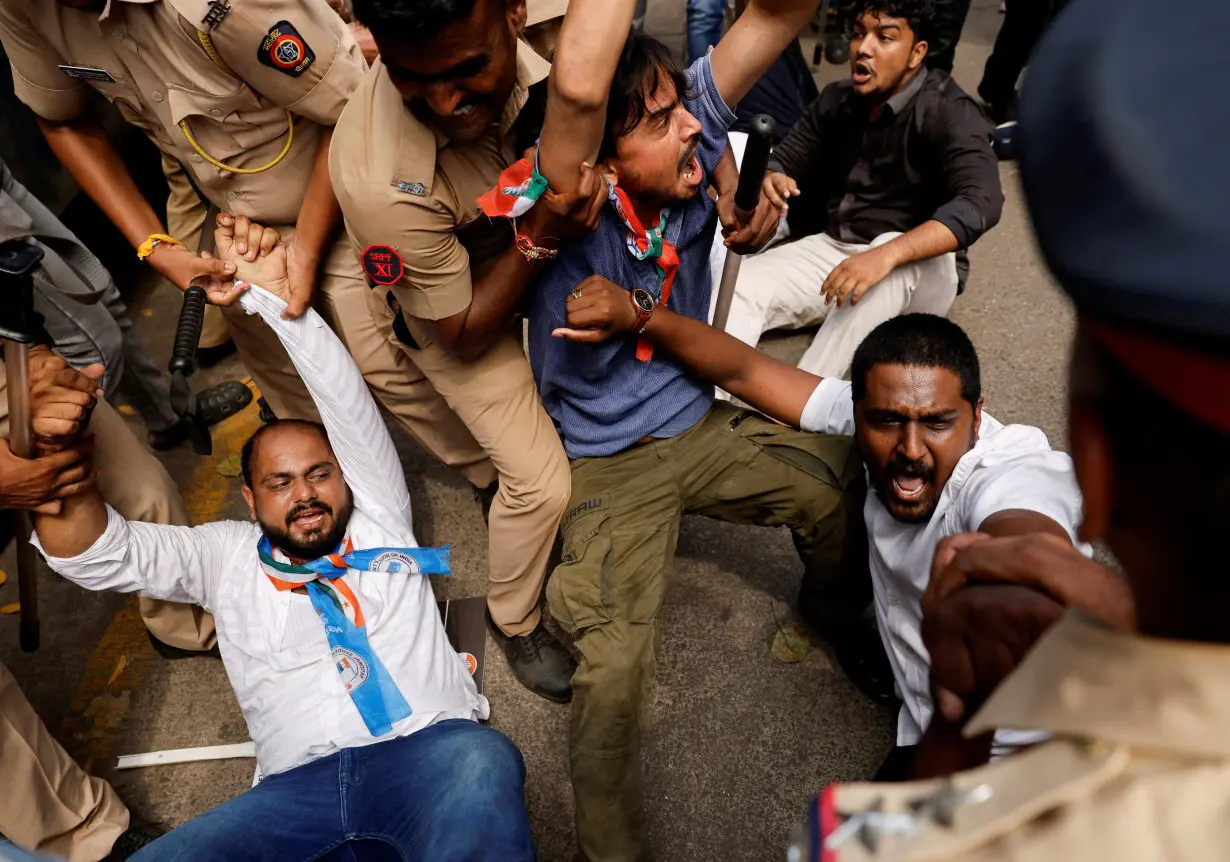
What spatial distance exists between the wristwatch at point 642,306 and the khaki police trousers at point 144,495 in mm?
1637

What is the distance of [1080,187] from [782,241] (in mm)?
3704

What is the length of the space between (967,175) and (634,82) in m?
1.69

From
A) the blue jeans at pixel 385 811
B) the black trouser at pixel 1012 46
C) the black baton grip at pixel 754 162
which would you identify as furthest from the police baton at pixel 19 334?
the black trouser at pixel 1012 46

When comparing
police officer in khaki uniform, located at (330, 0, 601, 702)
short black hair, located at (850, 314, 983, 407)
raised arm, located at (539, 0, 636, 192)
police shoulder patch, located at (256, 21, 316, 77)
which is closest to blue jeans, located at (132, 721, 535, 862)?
police officer in khaki uniform, located at (330, 0, 601, 702)

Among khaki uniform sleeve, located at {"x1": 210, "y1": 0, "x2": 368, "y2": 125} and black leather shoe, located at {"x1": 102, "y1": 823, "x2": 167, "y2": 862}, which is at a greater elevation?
khaki uniform sleeve, located at {"x1": 210, "y1": 0, "x2": 368, "y2": 125}

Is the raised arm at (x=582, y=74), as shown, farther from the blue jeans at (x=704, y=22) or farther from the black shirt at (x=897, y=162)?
the blue jeans at (x=704, y=22)

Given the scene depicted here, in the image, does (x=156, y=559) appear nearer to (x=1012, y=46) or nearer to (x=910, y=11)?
(x=910, y=11)

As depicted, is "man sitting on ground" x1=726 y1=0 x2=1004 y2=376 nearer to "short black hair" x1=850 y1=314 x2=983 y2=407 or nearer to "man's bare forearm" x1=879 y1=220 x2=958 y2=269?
"man's bare forearm" x1=879 y1=220 x2=958 y2=269

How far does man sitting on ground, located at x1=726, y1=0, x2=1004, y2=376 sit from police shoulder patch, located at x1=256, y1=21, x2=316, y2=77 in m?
1.88

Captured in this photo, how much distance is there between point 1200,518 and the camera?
2.05 ft

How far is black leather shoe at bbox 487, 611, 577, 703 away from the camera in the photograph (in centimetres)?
275

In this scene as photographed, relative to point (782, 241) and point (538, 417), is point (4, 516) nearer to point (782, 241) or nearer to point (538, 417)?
point (538, 417)

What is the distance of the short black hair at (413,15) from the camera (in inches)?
68.1

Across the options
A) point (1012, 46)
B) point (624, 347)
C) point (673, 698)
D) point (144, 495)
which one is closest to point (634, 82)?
point (624, 347)
